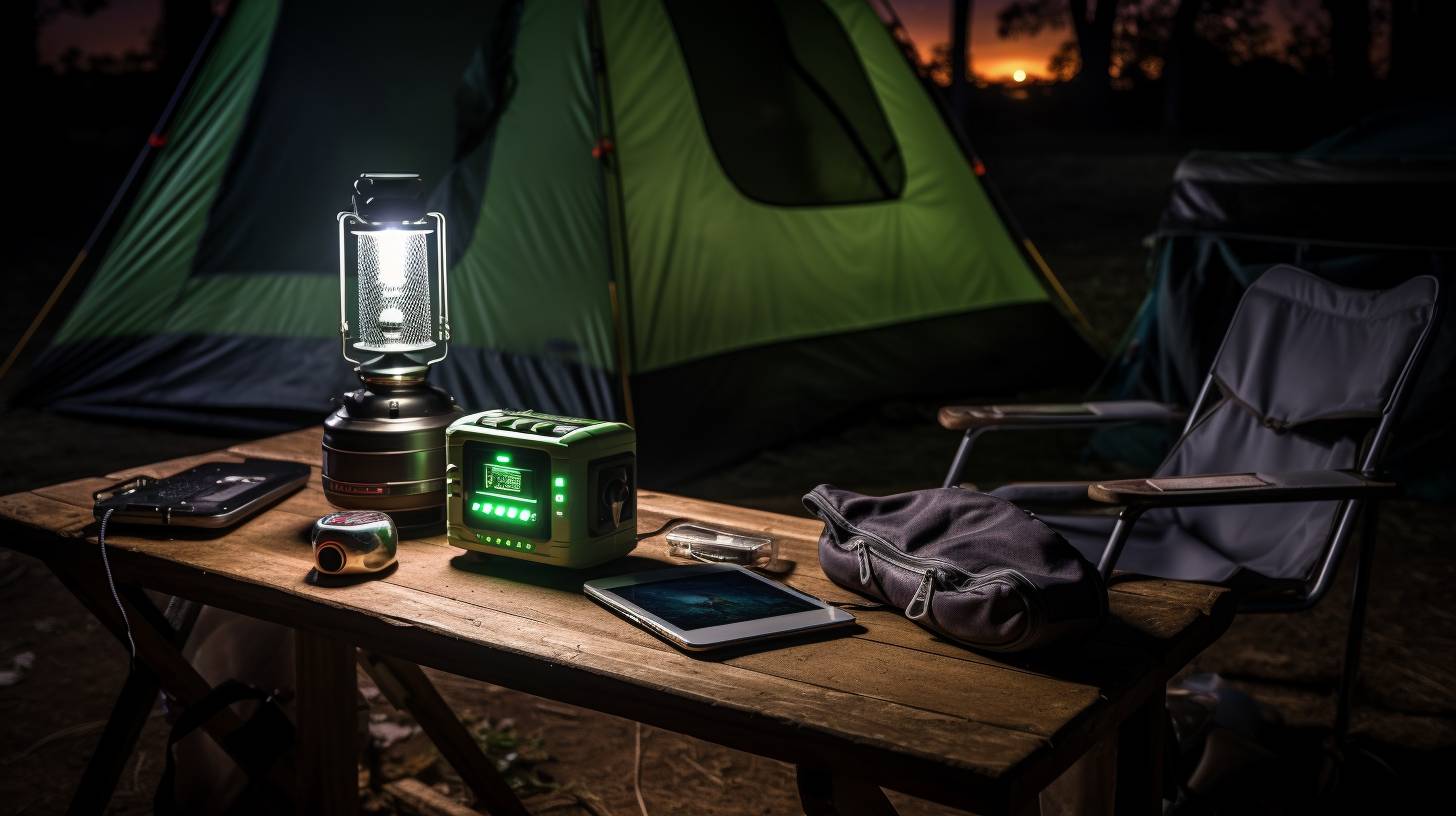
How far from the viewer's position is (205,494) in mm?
1884

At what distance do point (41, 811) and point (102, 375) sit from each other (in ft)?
10.1

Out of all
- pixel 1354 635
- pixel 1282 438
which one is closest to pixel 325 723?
pixel 1354 635

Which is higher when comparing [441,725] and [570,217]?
[570,217]

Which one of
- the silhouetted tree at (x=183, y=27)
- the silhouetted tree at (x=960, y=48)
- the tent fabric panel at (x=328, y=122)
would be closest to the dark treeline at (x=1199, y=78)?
the silhouetted tree at (x=960, y=48)

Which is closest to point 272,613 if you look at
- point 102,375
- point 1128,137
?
point 102,375

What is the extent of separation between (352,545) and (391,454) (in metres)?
0.20

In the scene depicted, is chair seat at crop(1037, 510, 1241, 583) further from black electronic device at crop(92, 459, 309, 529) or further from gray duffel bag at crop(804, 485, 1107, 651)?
black electronic device at crop(92, 459, 309, 529)

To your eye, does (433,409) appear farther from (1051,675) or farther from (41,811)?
(41,811)

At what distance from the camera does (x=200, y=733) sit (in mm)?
2223

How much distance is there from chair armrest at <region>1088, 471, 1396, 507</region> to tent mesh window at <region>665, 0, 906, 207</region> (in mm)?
2944

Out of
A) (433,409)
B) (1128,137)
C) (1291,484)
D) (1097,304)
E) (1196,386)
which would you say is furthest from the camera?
(1128,137)

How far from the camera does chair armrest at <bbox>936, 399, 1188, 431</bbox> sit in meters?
2.59

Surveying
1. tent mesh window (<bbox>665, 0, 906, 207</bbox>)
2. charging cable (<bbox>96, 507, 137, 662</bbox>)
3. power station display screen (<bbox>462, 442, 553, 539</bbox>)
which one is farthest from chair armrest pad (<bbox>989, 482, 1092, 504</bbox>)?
tent mesh window (<bbox>665, 0, 906, 207</bbox>)

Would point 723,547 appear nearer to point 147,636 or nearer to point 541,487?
point 541,487
